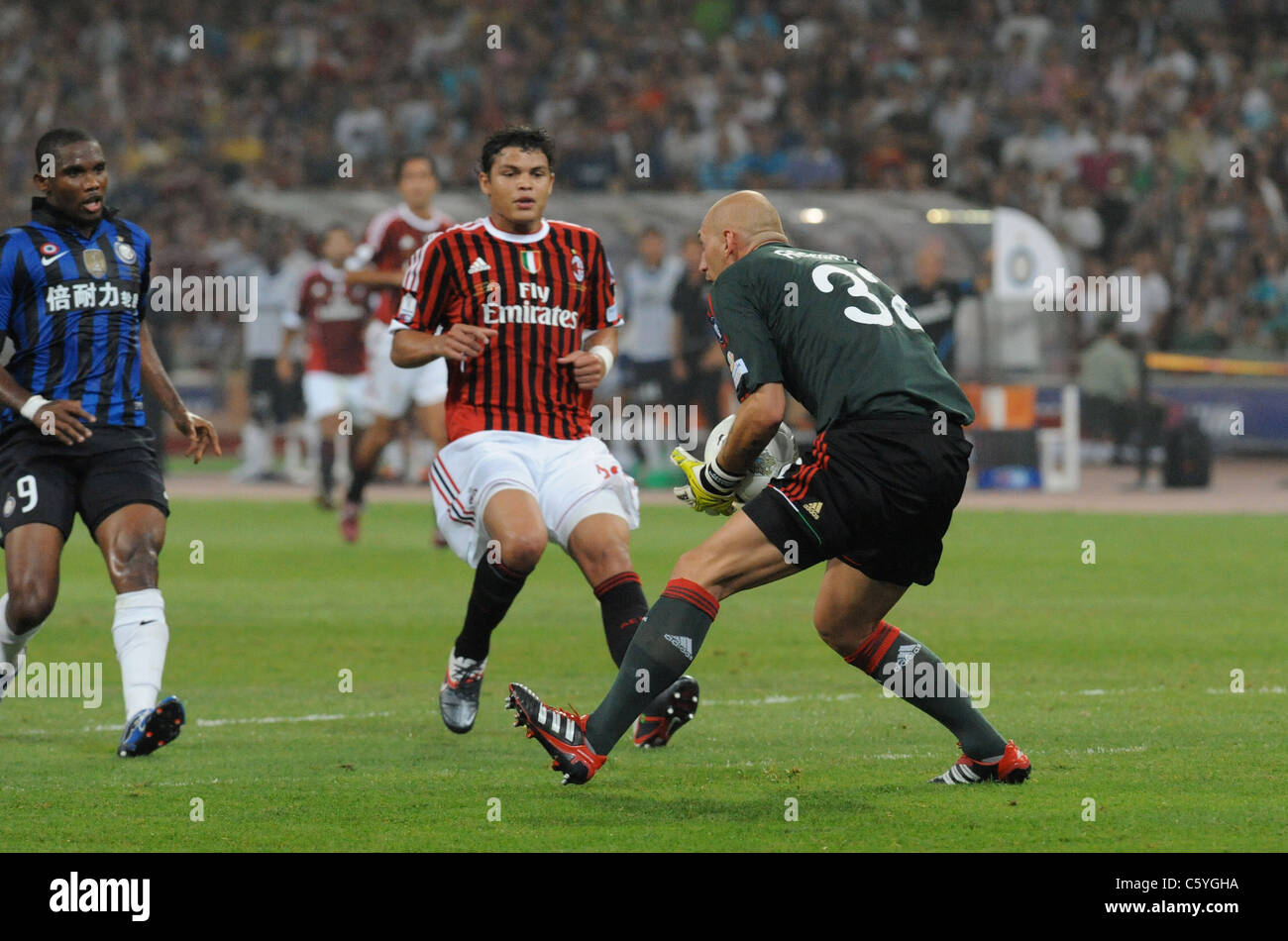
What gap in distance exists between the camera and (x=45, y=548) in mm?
7199

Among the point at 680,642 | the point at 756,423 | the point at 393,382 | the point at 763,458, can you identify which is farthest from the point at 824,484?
the point at 393,382

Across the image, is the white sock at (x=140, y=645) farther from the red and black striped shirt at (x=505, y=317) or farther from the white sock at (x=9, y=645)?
the red and black striped shirt at (x=505, y=317)

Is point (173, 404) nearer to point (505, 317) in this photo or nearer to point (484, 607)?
point (505, 317)

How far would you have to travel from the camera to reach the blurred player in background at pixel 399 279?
→ 45.0 ft

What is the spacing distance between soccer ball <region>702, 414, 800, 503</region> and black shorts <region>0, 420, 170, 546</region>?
6.99 ft

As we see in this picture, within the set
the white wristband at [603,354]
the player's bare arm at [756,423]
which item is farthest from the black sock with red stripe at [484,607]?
the player's bare arm at [756,423]

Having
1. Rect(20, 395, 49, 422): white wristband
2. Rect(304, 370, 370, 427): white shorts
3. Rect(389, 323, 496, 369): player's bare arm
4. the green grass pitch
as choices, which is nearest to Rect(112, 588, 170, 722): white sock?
the green grass pitch

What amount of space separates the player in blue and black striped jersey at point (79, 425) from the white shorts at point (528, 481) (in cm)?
99

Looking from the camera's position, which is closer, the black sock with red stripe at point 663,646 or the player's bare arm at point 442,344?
the black sock with red stripe at point 663,646

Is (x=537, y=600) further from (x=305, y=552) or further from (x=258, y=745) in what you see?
(x=258, y=745)

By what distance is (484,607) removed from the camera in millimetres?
7656

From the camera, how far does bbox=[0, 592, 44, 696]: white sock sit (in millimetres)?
7352

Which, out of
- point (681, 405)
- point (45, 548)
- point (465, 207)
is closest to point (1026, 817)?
point (45, 548)

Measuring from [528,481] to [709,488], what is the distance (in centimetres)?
146
